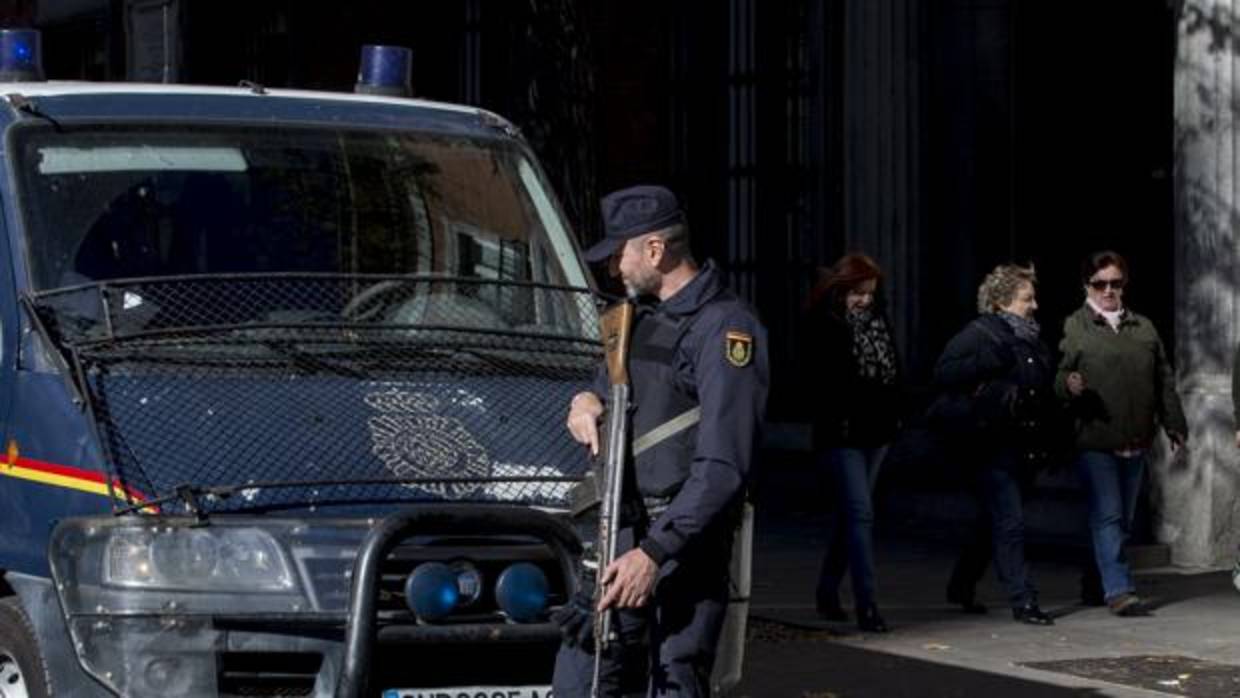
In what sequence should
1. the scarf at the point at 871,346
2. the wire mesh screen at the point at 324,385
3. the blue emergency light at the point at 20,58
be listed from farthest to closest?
the scarf at the point at 871,346 < the blue emergency light at the point at 20,58 < the wire mesh screen at the point at 324,385

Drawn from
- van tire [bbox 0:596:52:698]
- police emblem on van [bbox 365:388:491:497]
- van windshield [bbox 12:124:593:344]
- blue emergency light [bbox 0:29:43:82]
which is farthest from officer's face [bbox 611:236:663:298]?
blue emergency light [bbox 0:29:43:82]

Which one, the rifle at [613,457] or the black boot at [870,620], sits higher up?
the rifle at [613,457]

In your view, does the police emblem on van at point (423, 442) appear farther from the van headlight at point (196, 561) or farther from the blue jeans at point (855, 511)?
the blue jeans at point (855, 511)

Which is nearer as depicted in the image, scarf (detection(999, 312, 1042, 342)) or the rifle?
the rifle

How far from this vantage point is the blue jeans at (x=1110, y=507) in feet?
45.2

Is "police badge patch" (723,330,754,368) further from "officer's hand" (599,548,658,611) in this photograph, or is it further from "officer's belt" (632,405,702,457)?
"officer's hand" (599,548,658,611)

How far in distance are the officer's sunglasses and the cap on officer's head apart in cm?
668

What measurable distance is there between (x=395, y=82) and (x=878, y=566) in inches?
278

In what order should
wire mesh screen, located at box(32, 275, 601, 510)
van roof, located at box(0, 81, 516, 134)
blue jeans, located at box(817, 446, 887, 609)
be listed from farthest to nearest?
blue jeans, located at box(817, 446, 887, 609), van roof, located at box(0, 81, 516, 134), wire mesh screen, located at box(32, 275, 601, 510)

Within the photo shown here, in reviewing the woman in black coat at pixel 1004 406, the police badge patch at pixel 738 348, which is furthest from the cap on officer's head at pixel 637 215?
the woman in black coat at pixel 1004 406

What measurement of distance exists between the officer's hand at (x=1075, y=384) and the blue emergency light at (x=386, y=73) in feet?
15.1

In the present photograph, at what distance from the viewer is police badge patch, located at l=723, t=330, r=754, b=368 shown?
23.7ft

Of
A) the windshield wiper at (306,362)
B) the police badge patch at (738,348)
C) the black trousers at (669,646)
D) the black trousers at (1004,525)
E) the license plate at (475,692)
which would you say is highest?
the police badge patch at (738,348)

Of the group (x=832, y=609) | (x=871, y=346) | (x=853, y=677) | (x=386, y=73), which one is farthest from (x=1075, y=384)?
(x=386, y=73)
